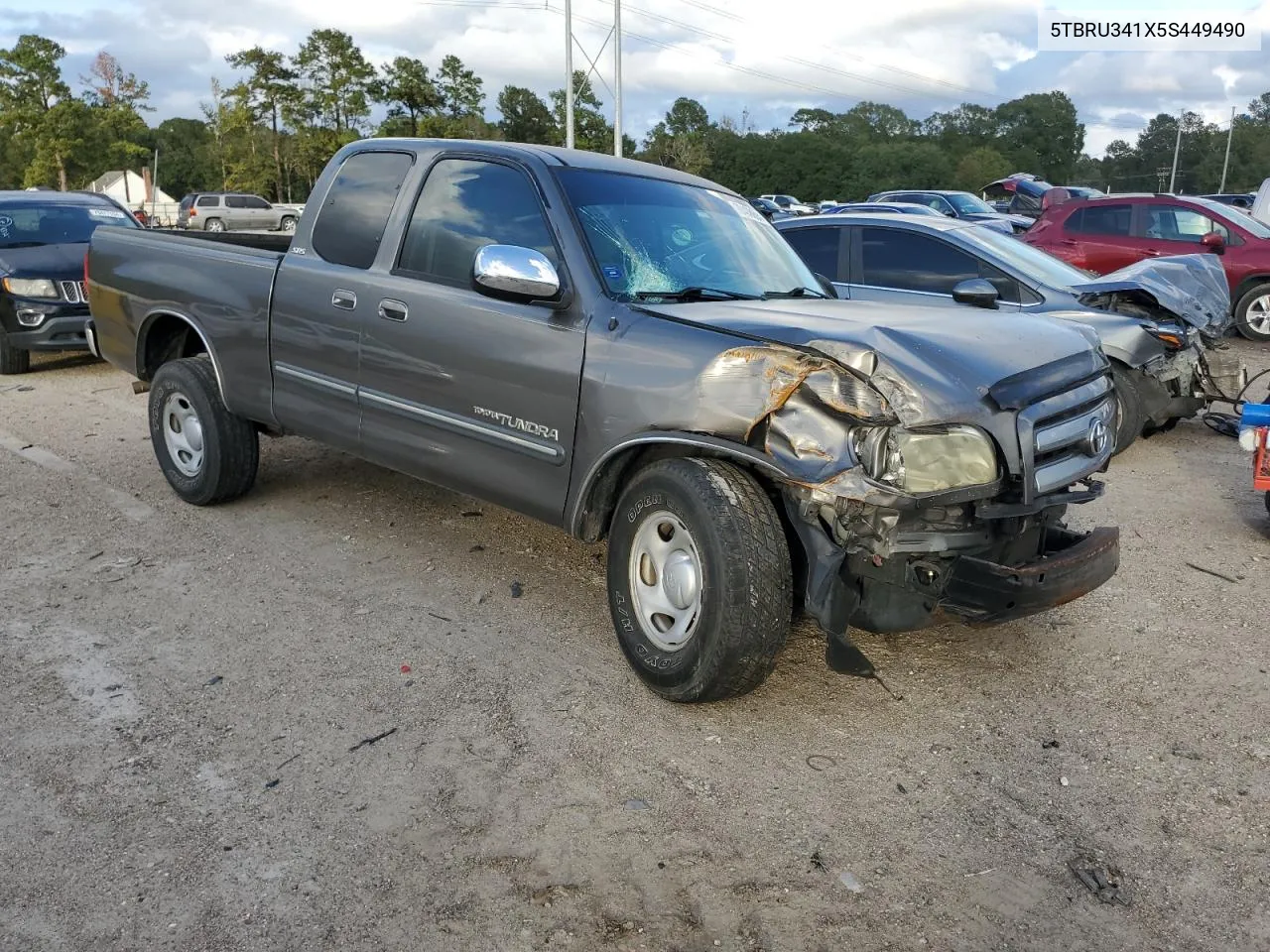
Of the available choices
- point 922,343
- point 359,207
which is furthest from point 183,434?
point 922,343

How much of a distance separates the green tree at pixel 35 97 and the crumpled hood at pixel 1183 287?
47.6 metres

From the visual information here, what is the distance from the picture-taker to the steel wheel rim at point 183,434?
567cm

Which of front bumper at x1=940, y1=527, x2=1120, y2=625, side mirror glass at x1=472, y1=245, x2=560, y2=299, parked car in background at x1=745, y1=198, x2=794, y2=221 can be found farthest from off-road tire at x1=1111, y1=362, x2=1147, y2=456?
side mirror glass at x1=472, y1=245, x2=560, y2=299

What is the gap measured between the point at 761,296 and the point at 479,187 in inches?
49.4

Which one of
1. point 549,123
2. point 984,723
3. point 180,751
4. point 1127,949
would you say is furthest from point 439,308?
point 549,123

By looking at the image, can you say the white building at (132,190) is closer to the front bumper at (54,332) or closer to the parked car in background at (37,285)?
the parked car in background at (37,285)

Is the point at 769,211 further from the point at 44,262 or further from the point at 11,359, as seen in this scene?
the point at 11,359

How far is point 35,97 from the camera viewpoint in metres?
44.9

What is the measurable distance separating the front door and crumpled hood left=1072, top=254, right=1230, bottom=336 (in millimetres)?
4848

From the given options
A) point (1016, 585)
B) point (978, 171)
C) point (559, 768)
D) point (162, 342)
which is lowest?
point (559, 768)

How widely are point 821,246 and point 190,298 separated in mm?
4970

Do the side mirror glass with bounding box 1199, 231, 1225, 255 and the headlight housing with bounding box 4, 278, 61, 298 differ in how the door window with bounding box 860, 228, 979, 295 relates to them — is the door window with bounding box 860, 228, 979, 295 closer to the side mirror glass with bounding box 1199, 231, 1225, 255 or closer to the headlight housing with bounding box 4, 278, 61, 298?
the side mirror glass with bounding box 1199, 231, 1225, 255

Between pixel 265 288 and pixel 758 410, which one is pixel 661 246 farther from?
pixel 265 288

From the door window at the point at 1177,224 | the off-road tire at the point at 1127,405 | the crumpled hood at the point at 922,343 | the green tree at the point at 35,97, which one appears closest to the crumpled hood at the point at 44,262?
the crumpled hood at the point at 922,343
